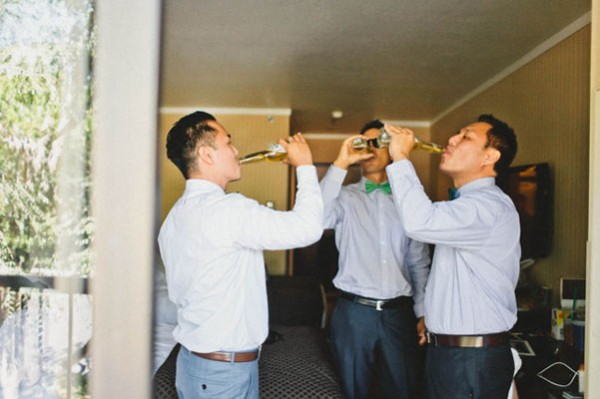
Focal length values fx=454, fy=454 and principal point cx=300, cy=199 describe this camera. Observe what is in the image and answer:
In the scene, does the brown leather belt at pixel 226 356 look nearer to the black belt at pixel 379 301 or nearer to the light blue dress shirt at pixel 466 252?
the light blue dress shirt at pixel 466 252

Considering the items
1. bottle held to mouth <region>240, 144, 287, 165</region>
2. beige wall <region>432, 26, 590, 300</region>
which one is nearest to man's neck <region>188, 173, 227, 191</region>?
bottle held to mouth <region>240, 144, 287, 165</region>

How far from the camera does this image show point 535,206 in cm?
313

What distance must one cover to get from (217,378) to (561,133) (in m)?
2.67

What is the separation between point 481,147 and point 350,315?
94cm

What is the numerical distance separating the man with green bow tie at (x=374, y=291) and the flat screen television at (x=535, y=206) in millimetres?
1107

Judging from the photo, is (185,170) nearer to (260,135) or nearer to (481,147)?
(481,147)

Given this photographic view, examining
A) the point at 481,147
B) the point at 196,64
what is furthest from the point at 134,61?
the point at 196,64

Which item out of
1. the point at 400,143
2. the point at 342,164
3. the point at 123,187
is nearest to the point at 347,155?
the point at 342,164

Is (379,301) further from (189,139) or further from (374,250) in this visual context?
(189,139)

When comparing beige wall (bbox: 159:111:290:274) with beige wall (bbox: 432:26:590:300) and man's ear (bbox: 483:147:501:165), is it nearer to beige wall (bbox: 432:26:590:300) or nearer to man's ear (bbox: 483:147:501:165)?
beige wall (bbox: 432:26:590:300)

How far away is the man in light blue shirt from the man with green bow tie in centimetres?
39

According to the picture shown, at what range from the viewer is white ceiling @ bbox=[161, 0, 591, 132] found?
104 inches

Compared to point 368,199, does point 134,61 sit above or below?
above

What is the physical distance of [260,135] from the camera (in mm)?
5770
